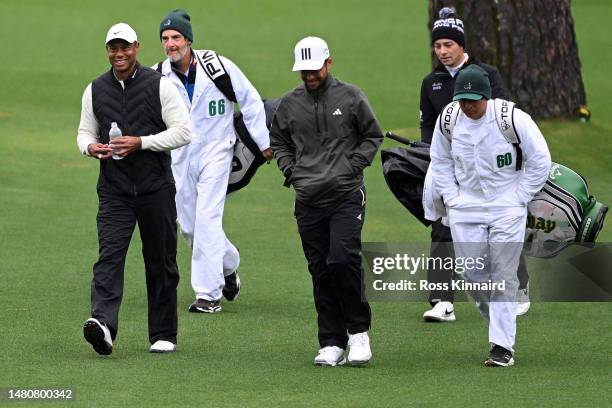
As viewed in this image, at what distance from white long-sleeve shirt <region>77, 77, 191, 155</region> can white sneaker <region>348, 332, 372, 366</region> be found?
174cm

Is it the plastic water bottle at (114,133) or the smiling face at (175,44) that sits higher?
the smiling face at (175,44)

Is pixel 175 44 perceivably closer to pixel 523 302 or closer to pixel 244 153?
pixel 244 153

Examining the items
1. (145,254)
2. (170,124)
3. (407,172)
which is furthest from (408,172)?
(145,254)

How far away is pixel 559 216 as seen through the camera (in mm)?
10820

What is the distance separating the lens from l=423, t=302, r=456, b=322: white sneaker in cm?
1222

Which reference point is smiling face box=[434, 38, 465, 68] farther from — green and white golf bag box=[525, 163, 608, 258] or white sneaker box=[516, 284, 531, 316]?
white sneaker box=[516, 284, 531, 316]

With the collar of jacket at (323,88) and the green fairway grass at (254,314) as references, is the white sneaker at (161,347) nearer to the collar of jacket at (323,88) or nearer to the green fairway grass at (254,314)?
the green fairway grass at (254,314)

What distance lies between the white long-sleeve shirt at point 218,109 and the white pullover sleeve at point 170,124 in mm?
2086

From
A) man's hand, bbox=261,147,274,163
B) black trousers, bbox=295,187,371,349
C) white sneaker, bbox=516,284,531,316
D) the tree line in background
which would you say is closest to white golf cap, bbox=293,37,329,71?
black trousers, bbox=295,187,371,349

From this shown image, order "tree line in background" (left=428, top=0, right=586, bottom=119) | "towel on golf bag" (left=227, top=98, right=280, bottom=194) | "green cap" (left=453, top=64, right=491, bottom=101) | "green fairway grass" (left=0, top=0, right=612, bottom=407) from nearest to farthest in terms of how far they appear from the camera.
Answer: "green fairway grass" (left=0, top=0, right=612, bottom=407), "green cap" (left=453, top=64, right=491, bottom=101), "towel on golf bag" (left=227, top=98, right=280, bottom=194), "tree line in background" (left=428, top=0, right=586, bottom=119)

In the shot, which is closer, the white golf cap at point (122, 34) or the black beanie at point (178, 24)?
the white golf cap at point (122, 34)

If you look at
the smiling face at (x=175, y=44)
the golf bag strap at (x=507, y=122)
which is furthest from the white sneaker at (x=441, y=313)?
the smiling face at (x=175, y=44)

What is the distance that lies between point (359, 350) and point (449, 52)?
9.68 feet

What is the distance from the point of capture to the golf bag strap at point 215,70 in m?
12.7
